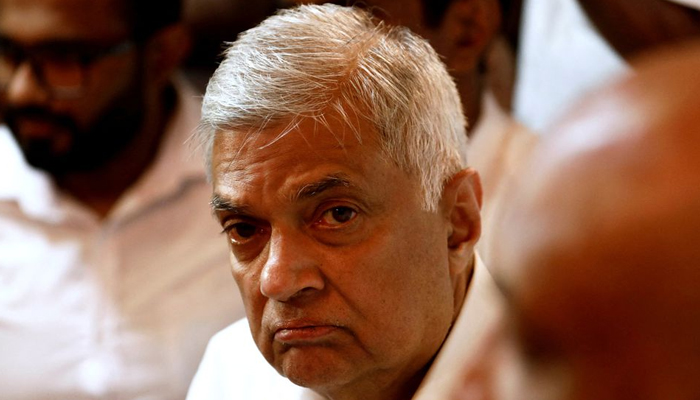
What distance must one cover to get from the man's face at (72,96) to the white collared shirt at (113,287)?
0.36 ft

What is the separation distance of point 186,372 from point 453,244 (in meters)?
1.14

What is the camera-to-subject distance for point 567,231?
528 mm

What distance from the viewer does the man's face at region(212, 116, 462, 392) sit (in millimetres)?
1323

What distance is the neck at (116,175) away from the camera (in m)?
2.68

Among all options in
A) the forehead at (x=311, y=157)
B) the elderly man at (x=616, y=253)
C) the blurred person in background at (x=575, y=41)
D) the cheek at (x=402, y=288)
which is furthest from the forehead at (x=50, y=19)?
the elderly man at (x=616, y=253)

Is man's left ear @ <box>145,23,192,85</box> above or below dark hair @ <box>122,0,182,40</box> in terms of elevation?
below

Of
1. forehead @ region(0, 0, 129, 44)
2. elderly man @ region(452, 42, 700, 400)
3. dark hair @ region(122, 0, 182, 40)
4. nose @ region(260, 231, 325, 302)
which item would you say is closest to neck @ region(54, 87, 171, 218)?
dark hair @ region(122, 0, 182, 40)

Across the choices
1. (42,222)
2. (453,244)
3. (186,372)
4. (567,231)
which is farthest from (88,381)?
(567,231)

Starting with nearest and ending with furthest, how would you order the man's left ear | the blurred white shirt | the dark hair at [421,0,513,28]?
the dark hair at [421,0,513,28] → the blurred white shirt → the man's left ear

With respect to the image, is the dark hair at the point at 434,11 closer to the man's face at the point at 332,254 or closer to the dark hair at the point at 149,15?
the dark hair at the point at 149,15

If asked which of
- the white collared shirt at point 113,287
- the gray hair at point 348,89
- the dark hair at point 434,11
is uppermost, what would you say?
the gray hair at point 348,89

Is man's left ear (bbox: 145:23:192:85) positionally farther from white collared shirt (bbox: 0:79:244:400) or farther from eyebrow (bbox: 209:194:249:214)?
eyebrow (bbox: 209:194:249:214)

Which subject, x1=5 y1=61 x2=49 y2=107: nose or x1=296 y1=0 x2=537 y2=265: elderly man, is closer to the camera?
x1=296 y1=0 x2=537 y2=265: elderly man

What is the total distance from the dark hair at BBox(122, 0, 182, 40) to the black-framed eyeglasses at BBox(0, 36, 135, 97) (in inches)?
5.3
